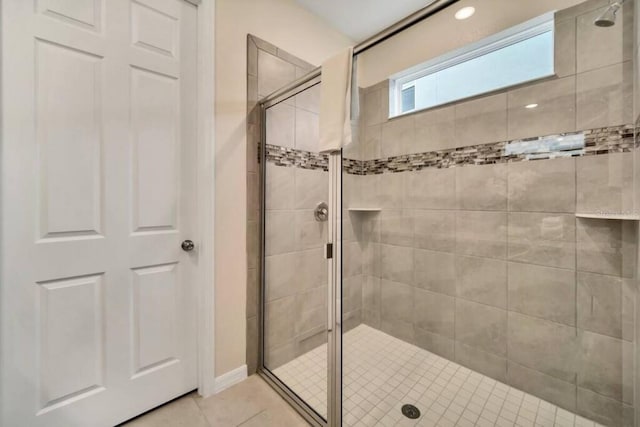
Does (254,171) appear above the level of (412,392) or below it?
above

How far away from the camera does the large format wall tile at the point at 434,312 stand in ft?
5.99

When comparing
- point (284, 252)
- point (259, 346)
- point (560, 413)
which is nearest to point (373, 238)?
point (284, 252)

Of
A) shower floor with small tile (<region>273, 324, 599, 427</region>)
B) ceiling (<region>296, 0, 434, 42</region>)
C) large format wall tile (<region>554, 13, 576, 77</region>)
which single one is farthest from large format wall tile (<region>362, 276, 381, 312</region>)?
ceiling (<region>296, 0, 434, 42</region>)

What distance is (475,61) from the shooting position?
176 centimetres

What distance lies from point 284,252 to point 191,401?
3.14 feet

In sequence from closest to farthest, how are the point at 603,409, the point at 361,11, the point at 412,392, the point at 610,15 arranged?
the point at 610,15 < the point at 603,409 < the point at 412,392 < the point at 361,11

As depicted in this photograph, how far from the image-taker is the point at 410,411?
1.41m

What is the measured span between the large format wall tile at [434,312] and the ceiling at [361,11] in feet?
6.91

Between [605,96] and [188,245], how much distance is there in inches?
87.7

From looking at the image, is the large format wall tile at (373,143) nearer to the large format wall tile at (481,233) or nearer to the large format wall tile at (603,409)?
the large format wall tile at (481,233)

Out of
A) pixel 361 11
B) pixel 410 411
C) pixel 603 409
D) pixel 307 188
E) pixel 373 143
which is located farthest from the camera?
pixel 373 143

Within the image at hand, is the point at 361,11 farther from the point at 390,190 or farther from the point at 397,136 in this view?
the point at 390,190

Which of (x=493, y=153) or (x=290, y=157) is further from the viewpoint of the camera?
(x=290, y=157)

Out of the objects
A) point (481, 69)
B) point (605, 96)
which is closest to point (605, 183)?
point (605, 96)
